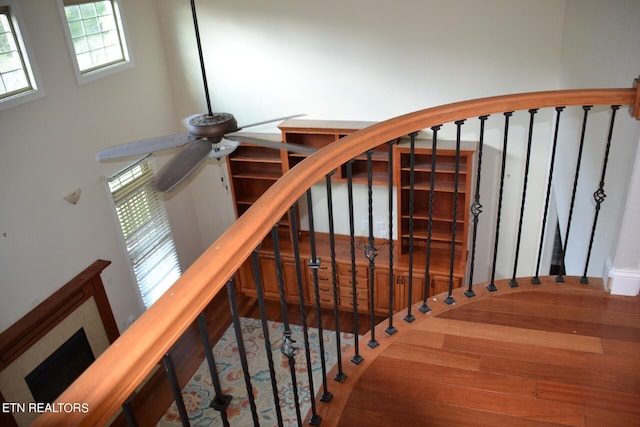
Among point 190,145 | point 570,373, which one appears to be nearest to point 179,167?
point 190,145

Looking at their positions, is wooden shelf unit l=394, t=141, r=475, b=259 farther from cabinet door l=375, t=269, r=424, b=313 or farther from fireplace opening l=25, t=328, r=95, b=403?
fireplace opening l=25, t=328, r=95, b=403

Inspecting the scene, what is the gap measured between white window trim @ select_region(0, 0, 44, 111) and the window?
1.27 meters

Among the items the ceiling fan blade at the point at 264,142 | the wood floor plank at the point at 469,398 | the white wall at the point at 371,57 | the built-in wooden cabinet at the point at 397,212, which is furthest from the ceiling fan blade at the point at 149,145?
the white wall at the point at 371,57

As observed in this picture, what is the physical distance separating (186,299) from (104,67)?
5397mm

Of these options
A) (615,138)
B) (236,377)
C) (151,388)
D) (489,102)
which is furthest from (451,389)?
(151,388)

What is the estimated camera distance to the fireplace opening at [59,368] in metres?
4.80

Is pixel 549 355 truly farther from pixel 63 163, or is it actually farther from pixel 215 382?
pixel 63 163

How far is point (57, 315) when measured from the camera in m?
4.92

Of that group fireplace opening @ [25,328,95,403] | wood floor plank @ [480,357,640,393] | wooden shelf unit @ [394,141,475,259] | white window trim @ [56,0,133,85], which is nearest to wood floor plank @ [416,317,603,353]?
wood floor plank @ [480,357,640,393]

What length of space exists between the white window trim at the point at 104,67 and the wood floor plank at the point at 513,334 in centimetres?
457

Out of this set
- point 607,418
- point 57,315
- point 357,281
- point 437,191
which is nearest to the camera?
point 607,418

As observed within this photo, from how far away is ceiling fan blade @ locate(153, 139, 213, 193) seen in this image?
302 centimetres

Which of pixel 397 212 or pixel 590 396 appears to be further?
pixel 397 212

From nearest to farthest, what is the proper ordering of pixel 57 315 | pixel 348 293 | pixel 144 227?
pixel 57 315, pixel 144 227, pixel 348 293
